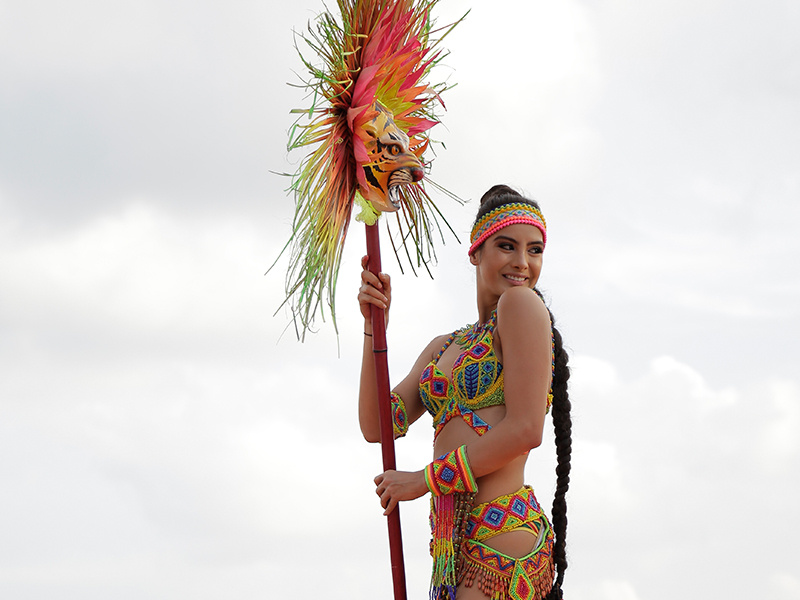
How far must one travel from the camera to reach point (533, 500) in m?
3.39

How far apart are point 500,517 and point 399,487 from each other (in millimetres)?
382

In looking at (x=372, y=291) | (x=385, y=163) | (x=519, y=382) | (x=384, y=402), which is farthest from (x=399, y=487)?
(x=385, y=163)

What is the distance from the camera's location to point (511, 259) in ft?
11.5

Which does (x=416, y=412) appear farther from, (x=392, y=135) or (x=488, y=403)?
(x=392, y=135)

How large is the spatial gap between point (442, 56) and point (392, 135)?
649mm

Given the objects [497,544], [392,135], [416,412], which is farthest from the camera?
[416,412]

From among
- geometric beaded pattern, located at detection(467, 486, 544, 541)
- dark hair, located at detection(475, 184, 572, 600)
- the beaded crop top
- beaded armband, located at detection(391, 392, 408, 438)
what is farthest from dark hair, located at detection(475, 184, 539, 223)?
geometric beaded pattern, located at detection(467, 486, 544, 541)

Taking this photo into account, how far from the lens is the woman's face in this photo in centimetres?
350

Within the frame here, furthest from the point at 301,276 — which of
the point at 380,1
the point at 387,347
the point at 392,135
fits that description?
the point at 380,1

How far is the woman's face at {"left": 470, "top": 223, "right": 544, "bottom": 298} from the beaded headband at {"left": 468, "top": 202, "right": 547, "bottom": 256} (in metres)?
0.02

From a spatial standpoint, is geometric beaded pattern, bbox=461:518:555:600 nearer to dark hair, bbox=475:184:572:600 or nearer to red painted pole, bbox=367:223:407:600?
red painted pole, bbox=367:223:407:600

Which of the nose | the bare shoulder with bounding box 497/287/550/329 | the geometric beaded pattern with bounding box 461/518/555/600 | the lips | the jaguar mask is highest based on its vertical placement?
the jaguar mask

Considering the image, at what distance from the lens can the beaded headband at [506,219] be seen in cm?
351

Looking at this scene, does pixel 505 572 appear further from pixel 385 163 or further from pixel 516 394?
pixel 385 163
